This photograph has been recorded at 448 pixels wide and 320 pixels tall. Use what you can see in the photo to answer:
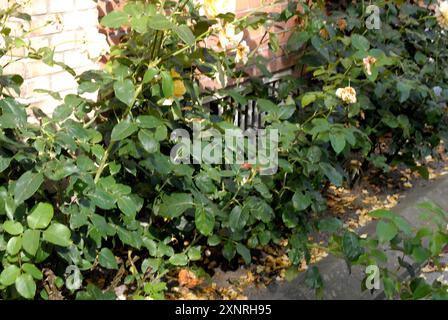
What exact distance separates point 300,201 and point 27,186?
124 centimetres

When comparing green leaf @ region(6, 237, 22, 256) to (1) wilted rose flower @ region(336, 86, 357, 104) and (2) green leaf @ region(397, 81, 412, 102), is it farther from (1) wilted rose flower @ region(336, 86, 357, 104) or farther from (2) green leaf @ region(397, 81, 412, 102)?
(2) green leaf @ region(397, 81, 412, 102)

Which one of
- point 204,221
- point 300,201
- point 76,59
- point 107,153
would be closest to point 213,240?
point 204,221

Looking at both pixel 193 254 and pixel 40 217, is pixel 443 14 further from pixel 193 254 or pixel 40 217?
pixel 40 217

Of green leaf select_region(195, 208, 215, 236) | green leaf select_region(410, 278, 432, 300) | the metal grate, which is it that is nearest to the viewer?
green leaf select_region(410, 278, 432, 300)

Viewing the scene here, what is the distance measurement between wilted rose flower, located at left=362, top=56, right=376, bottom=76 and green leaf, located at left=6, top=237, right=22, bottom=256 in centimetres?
186

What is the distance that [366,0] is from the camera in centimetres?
420

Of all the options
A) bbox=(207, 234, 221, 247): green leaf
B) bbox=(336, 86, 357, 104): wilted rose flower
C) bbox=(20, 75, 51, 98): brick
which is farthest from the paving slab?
bbox=(20, 75, 51, 98): brick

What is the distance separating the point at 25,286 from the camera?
216cm

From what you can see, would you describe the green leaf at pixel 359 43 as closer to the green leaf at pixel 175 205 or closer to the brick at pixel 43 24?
the green leaf at pixel 175 205

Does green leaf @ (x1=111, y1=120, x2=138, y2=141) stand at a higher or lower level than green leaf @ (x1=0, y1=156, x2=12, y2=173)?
higher

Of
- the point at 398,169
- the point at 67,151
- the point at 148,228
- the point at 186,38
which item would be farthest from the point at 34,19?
the point at 398,169

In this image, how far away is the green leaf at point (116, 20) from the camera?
2348mm

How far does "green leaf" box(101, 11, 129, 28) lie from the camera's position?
235 centimetres

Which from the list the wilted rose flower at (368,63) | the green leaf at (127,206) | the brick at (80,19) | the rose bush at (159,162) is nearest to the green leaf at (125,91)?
the rose bush at (159,162)
